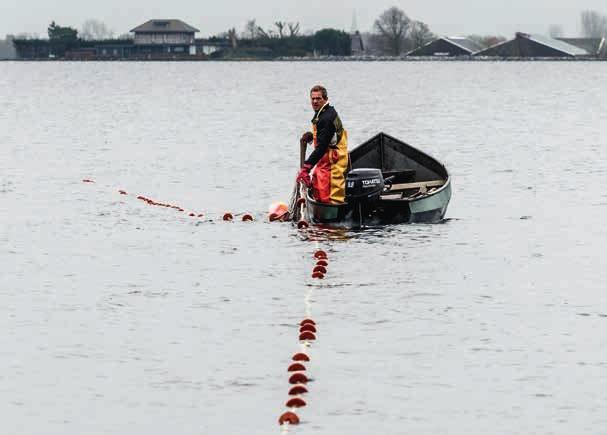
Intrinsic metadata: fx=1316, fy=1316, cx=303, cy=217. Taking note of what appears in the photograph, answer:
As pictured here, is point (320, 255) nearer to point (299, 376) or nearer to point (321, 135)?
point (321, 135)

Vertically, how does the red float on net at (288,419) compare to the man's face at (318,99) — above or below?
below

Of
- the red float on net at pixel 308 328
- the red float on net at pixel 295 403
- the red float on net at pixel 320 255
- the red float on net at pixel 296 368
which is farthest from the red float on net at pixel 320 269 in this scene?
the red float on net at pixel 295 403

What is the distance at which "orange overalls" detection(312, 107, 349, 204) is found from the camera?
23438 mm

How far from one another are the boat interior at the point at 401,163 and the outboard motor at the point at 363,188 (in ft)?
9.39

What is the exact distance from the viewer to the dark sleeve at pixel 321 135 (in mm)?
23016

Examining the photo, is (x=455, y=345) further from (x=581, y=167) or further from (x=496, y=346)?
(x=581, y=167)

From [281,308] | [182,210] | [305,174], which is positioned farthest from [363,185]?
[182,210]

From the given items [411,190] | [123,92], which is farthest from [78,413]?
[123,92]

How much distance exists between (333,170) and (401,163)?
430 centimetres

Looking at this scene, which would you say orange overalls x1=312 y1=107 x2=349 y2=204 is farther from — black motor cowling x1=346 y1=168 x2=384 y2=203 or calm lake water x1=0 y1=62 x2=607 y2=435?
calm lake water x1=0 y1=62 x2=607 y2=435

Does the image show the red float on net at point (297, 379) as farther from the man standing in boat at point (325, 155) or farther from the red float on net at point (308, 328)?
the man standing in boat at point (325, 155)

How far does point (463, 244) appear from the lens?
79.9 feet

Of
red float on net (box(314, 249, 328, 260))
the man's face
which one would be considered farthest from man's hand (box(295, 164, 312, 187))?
red float on net (box(314, 249, 328, 260))

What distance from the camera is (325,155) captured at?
77.0ft
